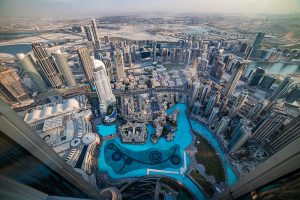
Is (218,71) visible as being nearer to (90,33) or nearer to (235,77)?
(235,77)

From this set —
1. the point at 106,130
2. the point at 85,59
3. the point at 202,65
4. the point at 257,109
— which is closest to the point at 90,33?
the point at 85,59

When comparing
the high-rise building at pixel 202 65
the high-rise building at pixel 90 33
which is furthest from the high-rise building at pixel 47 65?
the high-rise building at pixel 202 65

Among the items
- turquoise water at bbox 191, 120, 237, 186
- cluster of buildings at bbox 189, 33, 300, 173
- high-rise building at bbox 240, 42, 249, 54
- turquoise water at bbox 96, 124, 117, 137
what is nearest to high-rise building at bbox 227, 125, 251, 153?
cluster of buildings at bbox 189, 33, 300, 173

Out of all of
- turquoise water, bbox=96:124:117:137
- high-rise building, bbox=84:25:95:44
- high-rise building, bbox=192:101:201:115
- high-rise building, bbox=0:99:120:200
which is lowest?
turquoise water, bbox=96:124:117:137

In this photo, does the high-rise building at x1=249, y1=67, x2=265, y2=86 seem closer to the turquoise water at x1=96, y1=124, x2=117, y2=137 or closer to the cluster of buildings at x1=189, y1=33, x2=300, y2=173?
the cluster of buildings at x1=189, y1=33, x2=300, y2=173

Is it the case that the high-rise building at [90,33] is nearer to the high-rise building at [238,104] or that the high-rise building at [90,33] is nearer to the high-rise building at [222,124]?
the high-rise building at [238,104]
